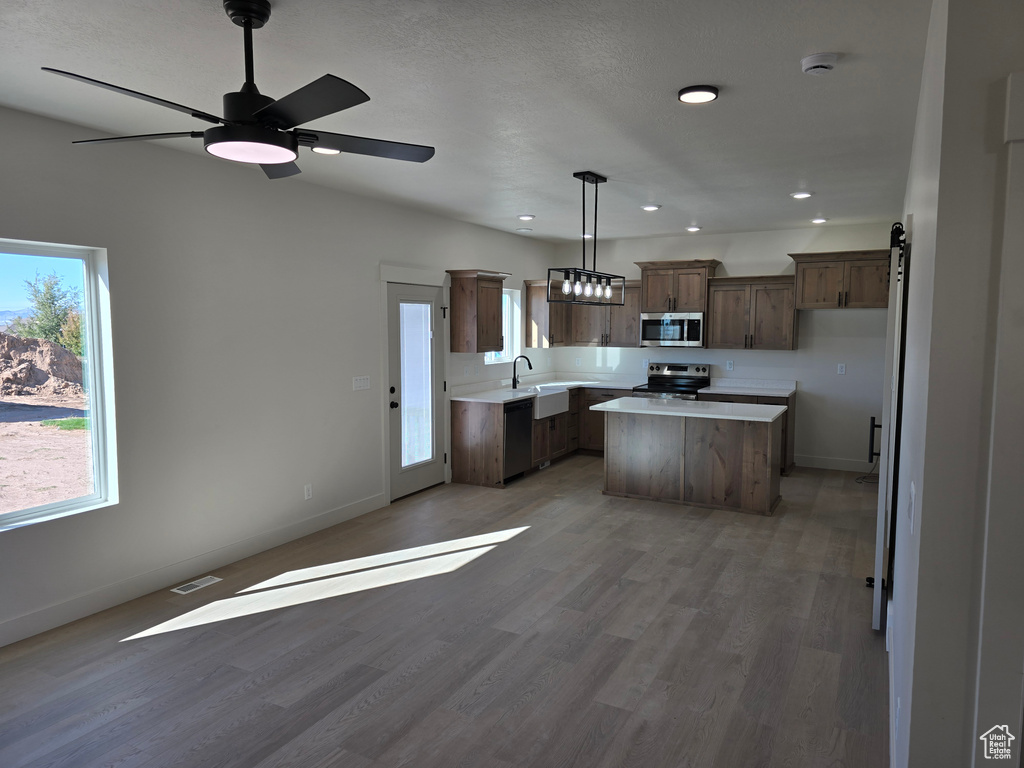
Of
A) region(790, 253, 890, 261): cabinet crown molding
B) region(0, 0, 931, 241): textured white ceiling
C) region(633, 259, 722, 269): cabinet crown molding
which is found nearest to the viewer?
region(0, 0, 931, 241): textured white ceiling

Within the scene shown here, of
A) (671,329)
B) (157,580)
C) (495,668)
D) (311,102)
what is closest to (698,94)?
(311,102)

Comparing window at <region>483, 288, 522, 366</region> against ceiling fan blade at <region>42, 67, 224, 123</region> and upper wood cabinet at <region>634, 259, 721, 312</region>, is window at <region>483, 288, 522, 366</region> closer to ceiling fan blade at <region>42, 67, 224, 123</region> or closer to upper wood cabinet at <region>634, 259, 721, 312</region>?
upper wood cabinet at <region>634, 259, 721, 312</region>

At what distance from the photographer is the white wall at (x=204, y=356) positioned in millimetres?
3428

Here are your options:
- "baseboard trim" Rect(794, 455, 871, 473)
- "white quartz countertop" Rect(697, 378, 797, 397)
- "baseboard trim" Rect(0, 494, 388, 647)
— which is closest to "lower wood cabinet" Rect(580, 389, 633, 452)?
"white quartz countertop" Rect(697, 378, 797, 397)

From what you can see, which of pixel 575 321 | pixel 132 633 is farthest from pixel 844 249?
pixel 132 633

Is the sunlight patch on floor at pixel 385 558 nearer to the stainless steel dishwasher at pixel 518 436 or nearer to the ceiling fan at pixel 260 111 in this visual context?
the stainless steel dishwasher at pixel 518 436

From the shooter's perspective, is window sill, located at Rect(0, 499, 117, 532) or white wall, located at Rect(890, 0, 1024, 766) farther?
window sill, located at Rect(0, 499, 117, 532)

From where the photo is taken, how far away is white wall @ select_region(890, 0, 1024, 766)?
4.71 ft

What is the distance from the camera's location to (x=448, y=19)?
2.24 m

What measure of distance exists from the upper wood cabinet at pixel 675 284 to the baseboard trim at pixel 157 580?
14.0 feet

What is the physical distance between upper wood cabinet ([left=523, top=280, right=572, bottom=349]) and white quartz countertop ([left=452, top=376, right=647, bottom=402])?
508 mm

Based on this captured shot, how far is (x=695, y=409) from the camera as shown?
584 cm

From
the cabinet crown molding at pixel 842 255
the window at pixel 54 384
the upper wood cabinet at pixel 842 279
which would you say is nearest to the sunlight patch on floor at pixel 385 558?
the window at pixel 54 384

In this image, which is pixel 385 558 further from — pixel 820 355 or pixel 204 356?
pixel 820 355
